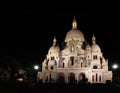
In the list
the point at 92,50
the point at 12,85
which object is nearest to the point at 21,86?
the point at 12,85

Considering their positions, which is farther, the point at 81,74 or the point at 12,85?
the point at 81,74

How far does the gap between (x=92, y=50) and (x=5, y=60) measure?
21.3 metres

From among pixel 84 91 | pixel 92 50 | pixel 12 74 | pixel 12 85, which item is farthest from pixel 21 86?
pixel 92 50

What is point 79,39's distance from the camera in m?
72.8

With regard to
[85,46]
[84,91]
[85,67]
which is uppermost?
[85,46]

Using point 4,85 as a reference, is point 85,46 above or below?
above

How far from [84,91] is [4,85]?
8.24 meters

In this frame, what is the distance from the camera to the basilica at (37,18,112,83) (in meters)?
64.8

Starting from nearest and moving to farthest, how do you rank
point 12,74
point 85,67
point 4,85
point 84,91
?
point 4,85 < point 84,91 < point 12,74 < point 85,67

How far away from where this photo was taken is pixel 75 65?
2576 inches

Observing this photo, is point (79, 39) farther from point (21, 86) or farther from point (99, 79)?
point (21, 86)

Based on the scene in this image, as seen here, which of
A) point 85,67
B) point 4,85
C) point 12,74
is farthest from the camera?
point 85,67

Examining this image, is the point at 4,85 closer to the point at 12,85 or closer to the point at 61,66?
the point at 12,85

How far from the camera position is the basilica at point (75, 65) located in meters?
64.8
